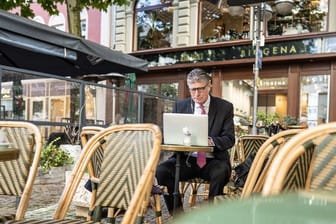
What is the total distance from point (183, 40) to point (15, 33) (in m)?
9.82

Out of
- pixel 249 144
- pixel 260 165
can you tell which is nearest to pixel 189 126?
pixel 249 144

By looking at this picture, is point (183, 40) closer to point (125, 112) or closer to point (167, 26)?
point (167, 26)

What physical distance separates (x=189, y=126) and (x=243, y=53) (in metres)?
9.76

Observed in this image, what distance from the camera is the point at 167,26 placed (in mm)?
14789

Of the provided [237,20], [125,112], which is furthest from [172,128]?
[237,20]

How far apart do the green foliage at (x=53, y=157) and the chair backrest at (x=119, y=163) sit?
4.55 metres

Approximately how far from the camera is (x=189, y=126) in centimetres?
341

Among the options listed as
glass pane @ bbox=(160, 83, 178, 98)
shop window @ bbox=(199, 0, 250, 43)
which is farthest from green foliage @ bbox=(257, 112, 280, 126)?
glass pane @ bbox=(160, 83, 178, 98)

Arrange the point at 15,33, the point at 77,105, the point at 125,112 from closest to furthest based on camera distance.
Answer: the point at 15,33 → the point at 77,105 → the point at 125,112

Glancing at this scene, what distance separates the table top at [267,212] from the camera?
859mm

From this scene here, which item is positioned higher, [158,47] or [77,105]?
[158,47]

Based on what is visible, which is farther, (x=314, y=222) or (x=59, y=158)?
(x=59, y=158)

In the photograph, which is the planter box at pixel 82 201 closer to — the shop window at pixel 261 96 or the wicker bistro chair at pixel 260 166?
the wicker bistro chair at pixel 260 166

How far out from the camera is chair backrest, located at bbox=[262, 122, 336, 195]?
4.31 feet
